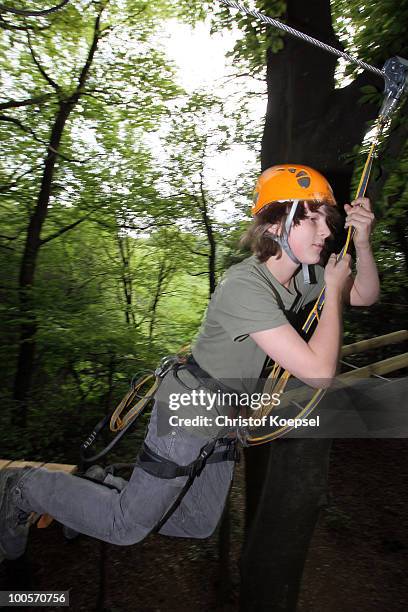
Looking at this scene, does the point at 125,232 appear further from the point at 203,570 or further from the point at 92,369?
the point at 203,570

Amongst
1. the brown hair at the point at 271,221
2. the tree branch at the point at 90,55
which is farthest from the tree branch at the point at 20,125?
the brown hair at the point at 271,221

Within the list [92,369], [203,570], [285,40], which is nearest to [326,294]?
[285,40]

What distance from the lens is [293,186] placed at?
1964 mm

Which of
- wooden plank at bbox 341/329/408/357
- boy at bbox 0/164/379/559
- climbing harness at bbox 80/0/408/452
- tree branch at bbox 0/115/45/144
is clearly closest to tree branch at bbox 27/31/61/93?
tree branch at bbox 0/115/45/144

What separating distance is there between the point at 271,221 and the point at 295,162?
2.76 ft

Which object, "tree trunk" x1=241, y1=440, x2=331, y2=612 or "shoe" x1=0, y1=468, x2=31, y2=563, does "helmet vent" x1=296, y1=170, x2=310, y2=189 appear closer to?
"tree trunk" x1=241, y1=440, x2=331, y2=612

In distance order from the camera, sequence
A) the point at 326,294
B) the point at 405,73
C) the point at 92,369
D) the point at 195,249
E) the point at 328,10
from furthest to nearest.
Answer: the point at 195,249, the point at 92,369, the point at 328,10, the point at 405,73, the point at 326,294

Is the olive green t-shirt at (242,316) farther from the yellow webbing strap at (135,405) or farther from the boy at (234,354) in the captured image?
the yellow webbing strap at (135,405)

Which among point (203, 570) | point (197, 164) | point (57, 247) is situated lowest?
point (203, 570)

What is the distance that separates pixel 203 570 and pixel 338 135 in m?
3.63

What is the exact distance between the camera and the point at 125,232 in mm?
7824

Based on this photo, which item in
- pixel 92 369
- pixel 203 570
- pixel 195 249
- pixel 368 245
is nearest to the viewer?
pixel 368 245

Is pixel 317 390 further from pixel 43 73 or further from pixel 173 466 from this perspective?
pixel 43 73

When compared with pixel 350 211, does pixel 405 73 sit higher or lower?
higher
